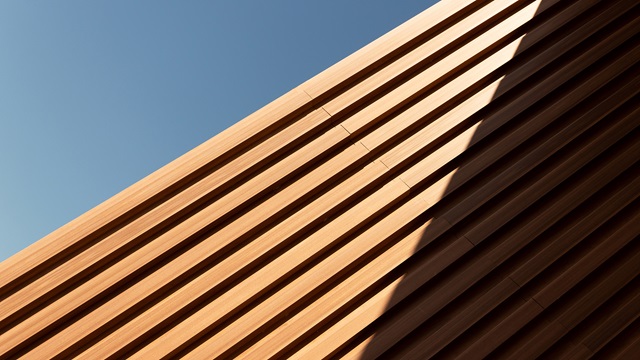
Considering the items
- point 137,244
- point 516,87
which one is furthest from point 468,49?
point 137,244

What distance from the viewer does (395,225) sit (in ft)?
10.3

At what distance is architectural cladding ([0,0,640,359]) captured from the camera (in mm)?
2941

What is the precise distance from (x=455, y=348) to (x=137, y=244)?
49.5 inches

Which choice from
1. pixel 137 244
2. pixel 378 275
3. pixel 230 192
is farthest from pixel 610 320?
pixel 137 244

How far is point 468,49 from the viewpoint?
3.54m

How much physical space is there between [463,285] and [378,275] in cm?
32

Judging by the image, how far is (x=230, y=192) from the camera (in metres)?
3.19

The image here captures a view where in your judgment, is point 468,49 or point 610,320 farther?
point 468,49

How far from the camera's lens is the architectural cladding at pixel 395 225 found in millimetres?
2941

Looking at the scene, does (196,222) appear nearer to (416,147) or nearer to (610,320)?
(416,147)

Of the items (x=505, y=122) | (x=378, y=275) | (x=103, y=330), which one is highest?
(x=103, y=330)

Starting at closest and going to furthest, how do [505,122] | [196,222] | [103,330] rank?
1. [103,330]
2. [196,222]
3. [505,122]

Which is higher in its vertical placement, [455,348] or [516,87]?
[516,87]

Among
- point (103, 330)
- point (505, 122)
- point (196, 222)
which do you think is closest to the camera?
point (103, 330)
